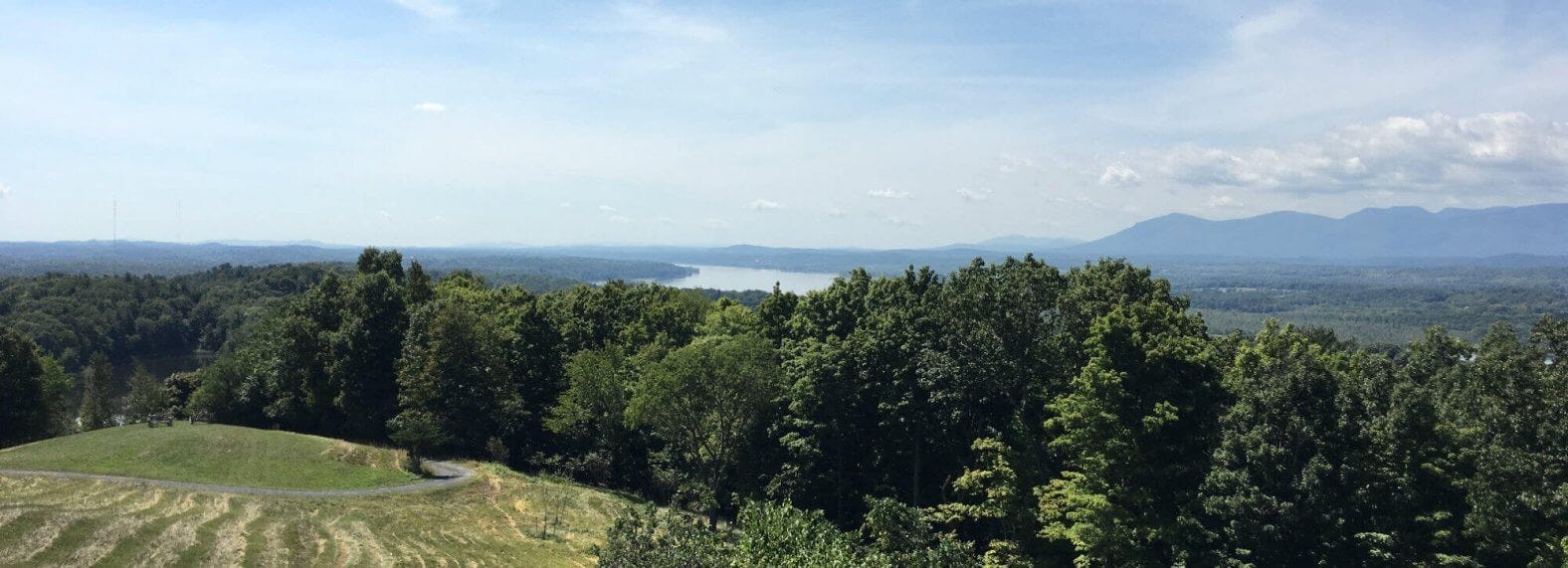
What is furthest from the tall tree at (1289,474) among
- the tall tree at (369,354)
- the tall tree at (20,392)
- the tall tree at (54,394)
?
the tall tree at (54,394)

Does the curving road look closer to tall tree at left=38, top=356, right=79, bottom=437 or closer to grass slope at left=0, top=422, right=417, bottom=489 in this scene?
grass slope at left=0, top=422, right=417, bottom=489

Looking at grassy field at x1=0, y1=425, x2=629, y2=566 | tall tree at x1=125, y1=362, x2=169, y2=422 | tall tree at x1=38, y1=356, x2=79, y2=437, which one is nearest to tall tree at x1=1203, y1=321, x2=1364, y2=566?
grassy field at x1=0, y1=425, x2=629, y2=566

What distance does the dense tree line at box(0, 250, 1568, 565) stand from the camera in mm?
24391

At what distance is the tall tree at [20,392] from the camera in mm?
48062

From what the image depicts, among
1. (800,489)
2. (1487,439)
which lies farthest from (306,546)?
(1487,439)

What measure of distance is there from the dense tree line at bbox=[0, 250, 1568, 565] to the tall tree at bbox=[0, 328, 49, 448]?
441 millimetres

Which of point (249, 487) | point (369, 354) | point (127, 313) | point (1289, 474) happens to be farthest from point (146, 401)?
point (127, 313)

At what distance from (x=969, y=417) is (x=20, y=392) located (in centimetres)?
5520

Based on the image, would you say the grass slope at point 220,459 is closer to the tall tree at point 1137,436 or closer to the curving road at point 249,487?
the curving road at point 249,487

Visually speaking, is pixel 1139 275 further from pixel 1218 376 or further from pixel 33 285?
pixel 33 285

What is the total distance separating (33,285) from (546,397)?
137 meters

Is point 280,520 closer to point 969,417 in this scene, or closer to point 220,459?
point 220,459

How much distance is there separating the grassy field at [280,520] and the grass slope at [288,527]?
1.8 inches

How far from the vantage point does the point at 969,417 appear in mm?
35562
